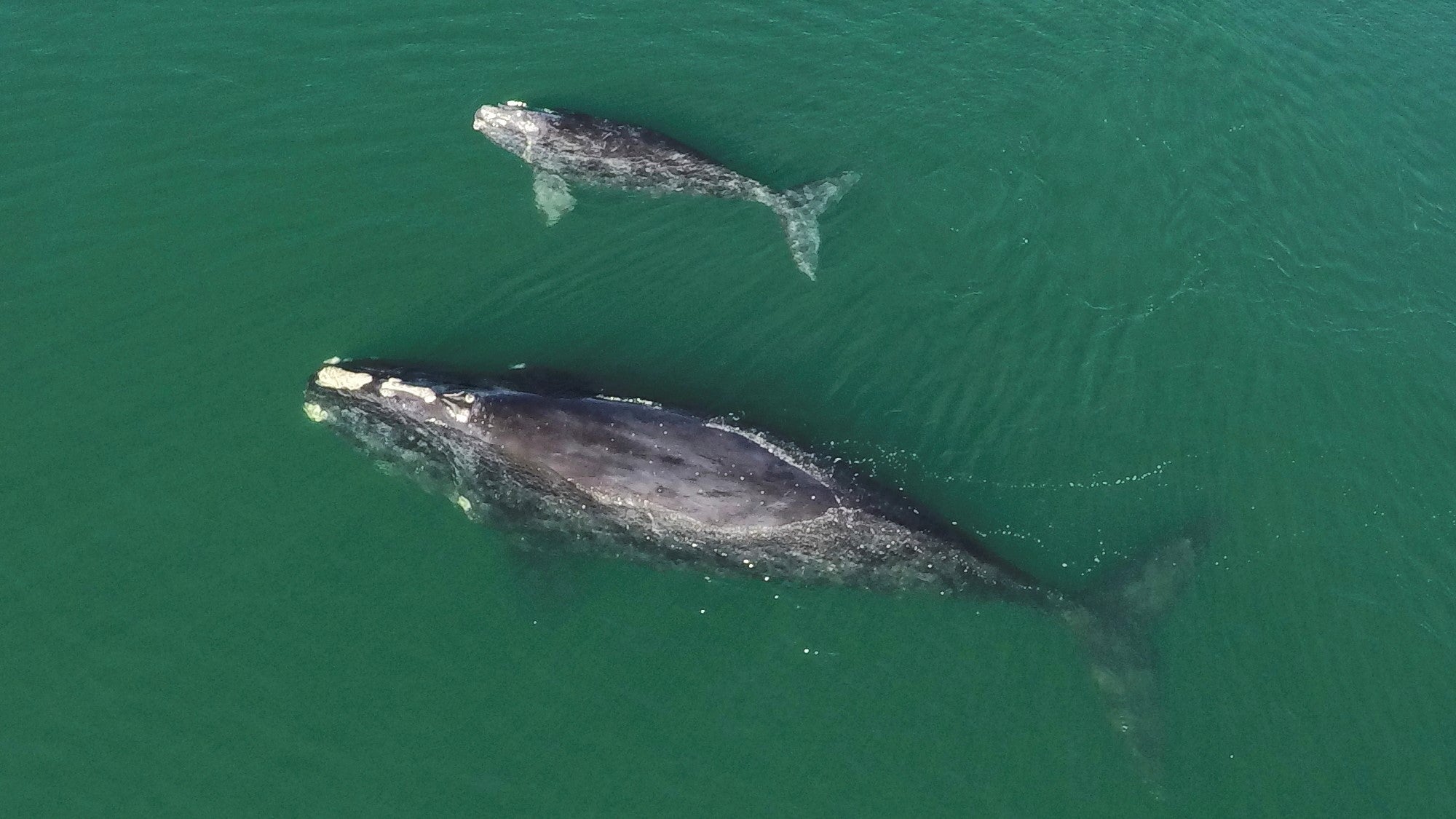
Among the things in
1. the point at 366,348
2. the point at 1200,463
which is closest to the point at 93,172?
the point at 366,348

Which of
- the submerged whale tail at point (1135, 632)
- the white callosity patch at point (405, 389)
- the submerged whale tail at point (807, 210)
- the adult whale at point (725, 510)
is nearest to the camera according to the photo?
the submerged whale tail at point (1135, 632)

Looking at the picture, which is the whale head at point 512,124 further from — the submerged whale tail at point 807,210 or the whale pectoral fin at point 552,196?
the submerged whale tail at point 807,210

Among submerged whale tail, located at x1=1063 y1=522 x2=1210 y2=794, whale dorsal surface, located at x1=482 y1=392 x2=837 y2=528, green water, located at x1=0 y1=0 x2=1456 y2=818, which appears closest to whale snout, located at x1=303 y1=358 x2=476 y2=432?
green water, located at x1=0 y1=0 x2=1456 y2=818

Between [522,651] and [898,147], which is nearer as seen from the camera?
[522,651]

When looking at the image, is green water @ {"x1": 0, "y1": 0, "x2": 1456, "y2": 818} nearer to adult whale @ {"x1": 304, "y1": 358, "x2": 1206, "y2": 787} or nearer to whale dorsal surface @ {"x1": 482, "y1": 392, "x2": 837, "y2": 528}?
adult whale @ {"x1": 304, "y1": 358, "x2": 1206, "y2": 787}

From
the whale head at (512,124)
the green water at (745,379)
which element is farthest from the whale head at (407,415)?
the whale head at (512,124)

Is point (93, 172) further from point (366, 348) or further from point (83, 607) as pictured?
point (83, 607)
